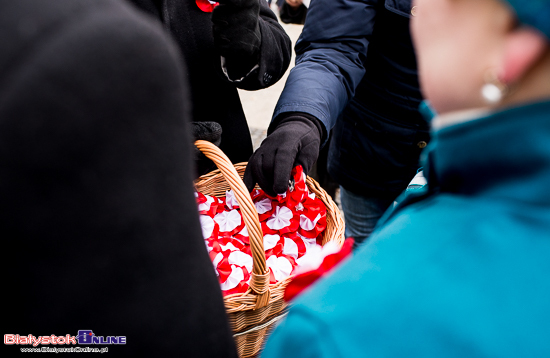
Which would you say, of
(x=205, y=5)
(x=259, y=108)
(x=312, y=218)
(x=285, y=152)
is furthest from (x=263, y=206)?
(x=259, y=108)

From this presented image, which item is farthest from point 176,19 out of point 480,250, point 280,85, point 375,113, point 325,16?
point 280,85

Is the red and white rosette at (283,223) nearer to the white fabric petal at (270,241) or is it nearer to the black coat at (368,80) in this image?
the white fabric petal at (270,241)

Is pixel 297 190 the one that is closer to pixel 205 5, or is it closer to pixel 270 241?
pixel 270 241

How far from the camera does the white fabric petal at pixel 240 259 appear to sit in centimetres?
106

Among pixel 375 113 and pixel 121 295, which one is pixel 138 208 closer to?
pixel 121 295

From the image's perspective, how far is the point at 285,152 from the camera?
1000 millimetres

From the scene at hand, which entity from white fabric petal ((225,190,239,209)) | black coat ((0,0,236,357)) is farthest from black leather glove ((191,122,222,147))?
black coat ((0,0,236,357))

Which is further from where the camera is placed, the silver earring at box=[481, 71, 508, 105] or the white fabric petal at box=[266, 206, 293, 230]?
the white fabric petal at box=[266, 206, 293, 230]

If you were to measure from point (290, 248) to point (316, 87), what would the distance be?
0.55 m

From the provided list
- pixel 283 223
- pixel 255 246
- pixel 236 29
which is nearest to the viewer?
pixel 255 246

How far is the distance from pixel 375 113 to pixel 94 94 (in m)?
1.18

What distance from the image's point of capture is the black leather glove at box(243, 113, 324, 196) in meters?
1.00

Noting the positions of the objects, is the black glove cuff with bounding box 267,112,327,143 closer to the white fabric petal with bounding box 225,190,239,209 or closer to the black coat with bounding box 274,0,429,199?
the black coat with bounding box 274,0,429,199

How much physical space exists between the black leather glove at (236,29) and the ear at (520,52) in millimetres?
846
